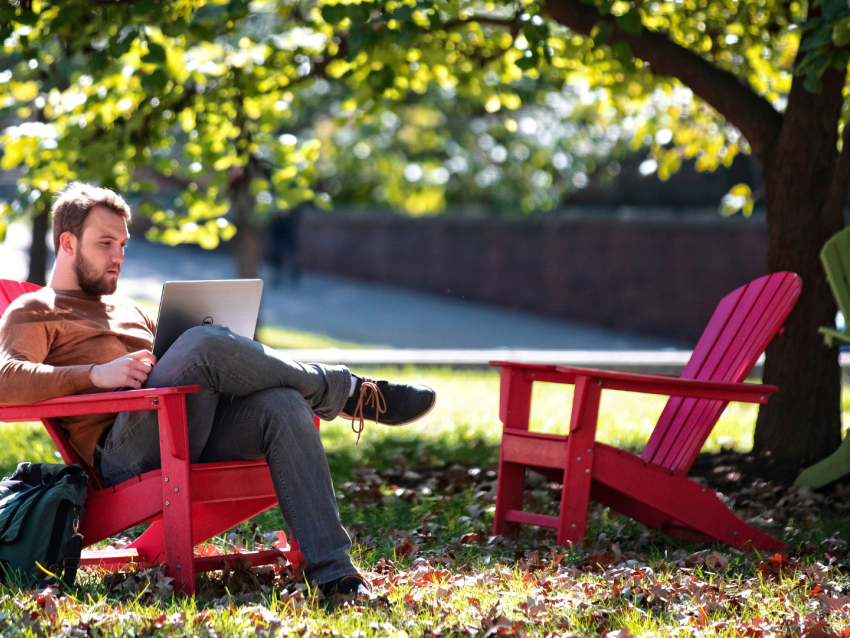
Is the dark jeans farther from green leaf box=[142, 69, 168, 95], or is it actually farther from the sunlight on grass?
the sunlight on grass

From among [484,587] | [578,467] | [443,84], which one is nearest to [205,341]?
[484,587]

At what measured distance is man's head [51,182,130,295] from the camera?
3.38 metres

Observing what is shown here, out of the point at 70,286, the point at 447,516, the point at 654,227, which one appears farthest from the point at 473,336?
the point at 70,286

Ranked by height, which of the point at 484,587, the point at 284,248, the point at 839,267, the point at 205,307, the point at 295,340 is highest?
the point at 839,267

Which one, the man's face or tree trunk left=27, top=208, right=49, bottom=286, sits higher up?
the man's face

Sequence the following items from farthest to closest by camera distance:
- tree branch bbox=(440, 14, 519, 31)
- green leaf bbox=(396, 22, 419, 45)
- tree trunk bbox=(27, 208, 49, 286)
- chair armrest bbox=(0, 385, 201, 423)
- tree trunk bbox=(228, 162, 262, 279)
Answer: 1. tree trunk bbox=(228, 162, 262, 279)
2. tree trunk bbox=(27, 208, 49, 286)
3. tree branch bbox=(440, 14, 519, 31)
4. green leaf bbox=(396, 22, 419, 45)
5. chair armrest bbox=(0, 385, 201, 423)

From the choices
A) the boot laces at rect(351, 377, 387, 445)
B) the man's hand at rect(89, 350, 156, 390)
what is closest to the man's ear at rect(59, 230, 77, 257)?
the man's hand at rect(89, 350, 156, 390)

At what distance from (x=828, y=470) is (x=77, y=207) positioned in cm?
365

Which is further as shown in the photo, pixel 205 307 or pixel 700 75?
pixel 700 75

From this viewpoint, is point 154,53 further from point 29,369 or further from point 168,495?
point 168,495

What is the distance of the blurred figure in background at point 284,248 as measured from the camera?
1850 centimetres

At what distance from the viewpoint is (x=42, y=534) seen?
3.10 meters

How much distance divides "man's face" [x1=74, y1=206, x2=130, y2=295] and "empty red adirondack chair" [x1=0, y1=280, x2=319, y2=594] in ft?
1.66

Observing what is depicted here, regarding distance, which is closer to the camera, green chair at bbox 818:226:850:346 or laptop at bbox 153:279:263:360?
laptop at bbox 153:279:263:360
